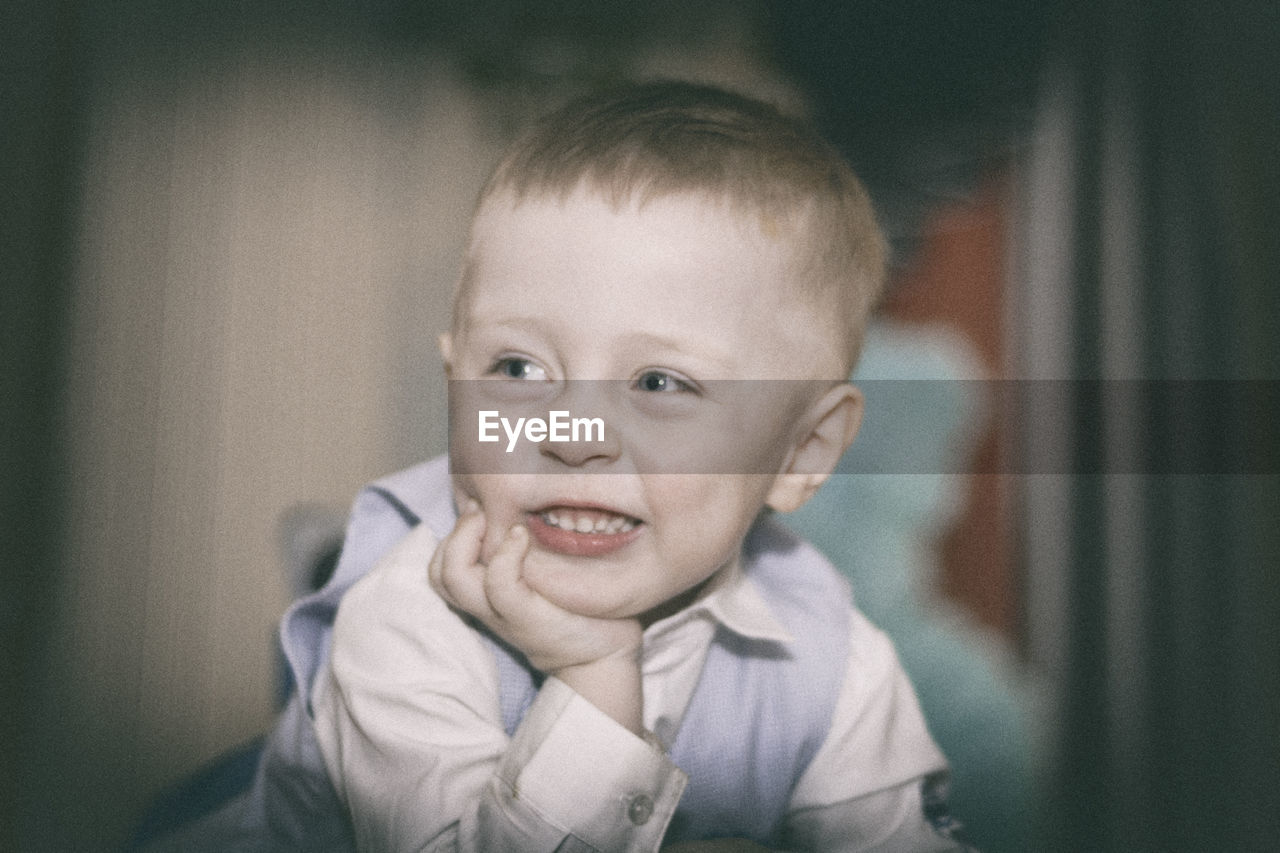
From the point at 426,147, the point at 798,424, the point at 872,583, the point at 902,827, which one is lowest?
the point at 902,827

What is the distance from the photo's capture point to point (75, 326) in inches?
18.3

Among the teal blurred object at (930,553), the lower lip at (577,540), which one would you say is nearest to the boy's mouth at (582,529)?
the lower lip at (577,540)

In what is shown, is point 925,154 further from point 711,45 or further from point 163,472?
point 163,472

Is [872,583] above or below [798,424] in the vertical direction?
below

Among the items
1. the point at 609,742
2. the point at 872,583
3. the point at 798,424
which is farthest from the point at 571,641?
the point at 872,583

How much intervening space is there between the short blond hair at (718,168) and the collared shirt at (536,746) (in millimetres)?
179

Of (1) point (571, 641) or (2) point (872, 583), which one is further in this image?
(2) point (872, 583)

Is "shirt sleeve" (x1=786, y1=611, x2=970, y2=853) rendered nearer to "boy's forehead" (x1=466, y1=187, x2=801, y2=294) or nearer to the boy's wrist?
the boy's wrist

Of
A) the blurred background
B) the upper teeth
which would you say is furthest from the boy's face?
the blurred background

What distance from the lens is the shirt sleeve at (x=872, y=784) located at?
1.54ft

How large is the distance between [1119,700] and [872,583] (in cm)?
16

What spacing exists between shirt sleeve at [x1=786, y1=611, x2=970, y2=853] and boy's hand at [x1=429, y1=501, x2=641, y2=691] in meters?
0.14

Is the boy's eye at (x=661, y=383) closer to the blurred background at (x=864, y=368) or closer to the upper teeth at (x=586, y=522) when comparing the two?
the upper teeth at (x=586, y=522)

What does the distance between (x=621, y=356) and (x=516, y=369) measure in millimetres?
54
